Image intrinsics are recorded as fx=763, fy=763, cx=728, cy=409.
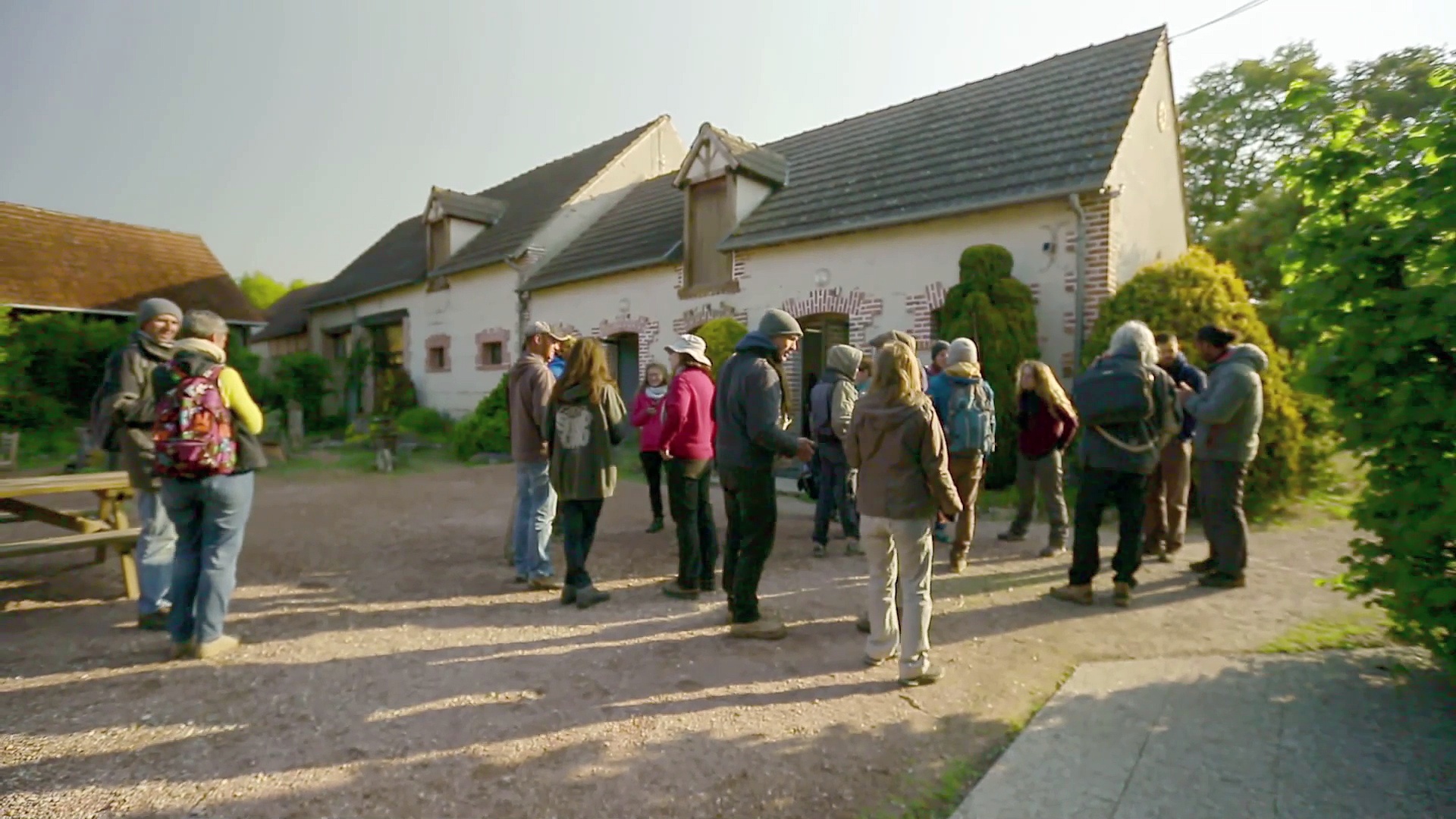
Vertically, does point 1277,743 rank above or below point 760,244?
below

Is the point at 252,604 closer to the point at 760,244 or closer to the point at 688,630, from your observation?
the point at 688,630

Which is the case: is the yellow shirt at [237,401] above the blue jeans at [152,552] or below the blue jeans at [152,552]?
above

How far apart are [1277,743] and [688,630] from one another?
2863 mm

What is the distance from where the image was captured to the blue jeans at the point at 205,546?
3.92 metres

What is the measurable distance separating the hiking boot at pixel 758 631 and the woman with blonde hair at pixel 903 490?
0.69 m

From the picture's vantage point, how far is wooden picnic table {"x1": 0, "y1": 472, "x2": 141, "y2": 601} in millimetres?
4578

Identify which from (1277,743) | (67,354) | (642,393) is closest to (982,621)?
(1277,743)

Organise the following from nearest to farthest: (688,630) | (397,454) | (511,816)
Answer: (511,816)
(688,630)
(397,454)

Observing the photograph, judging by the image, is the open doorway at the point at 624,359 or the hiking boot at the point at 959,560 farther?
the open doorway at the point at 624,359

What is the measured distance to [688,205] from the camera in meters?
13.9

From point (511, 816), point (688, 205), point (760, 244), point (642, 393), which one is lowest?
point (511, 816)

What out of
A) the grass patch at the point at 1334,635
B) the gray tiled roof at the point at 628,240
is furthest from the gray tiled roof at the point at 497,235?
the grass patch at the point at 1334,635

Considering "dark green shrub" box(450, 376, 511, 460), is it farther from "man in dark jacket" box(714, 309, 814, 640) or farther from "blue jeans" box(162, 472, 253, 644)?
"man in dark jacket" box(714, 309, 814, 640)

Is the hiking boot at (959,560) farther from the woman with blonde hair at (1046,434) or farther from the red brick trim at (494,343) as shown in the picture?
the red brick trim at (494,343)
